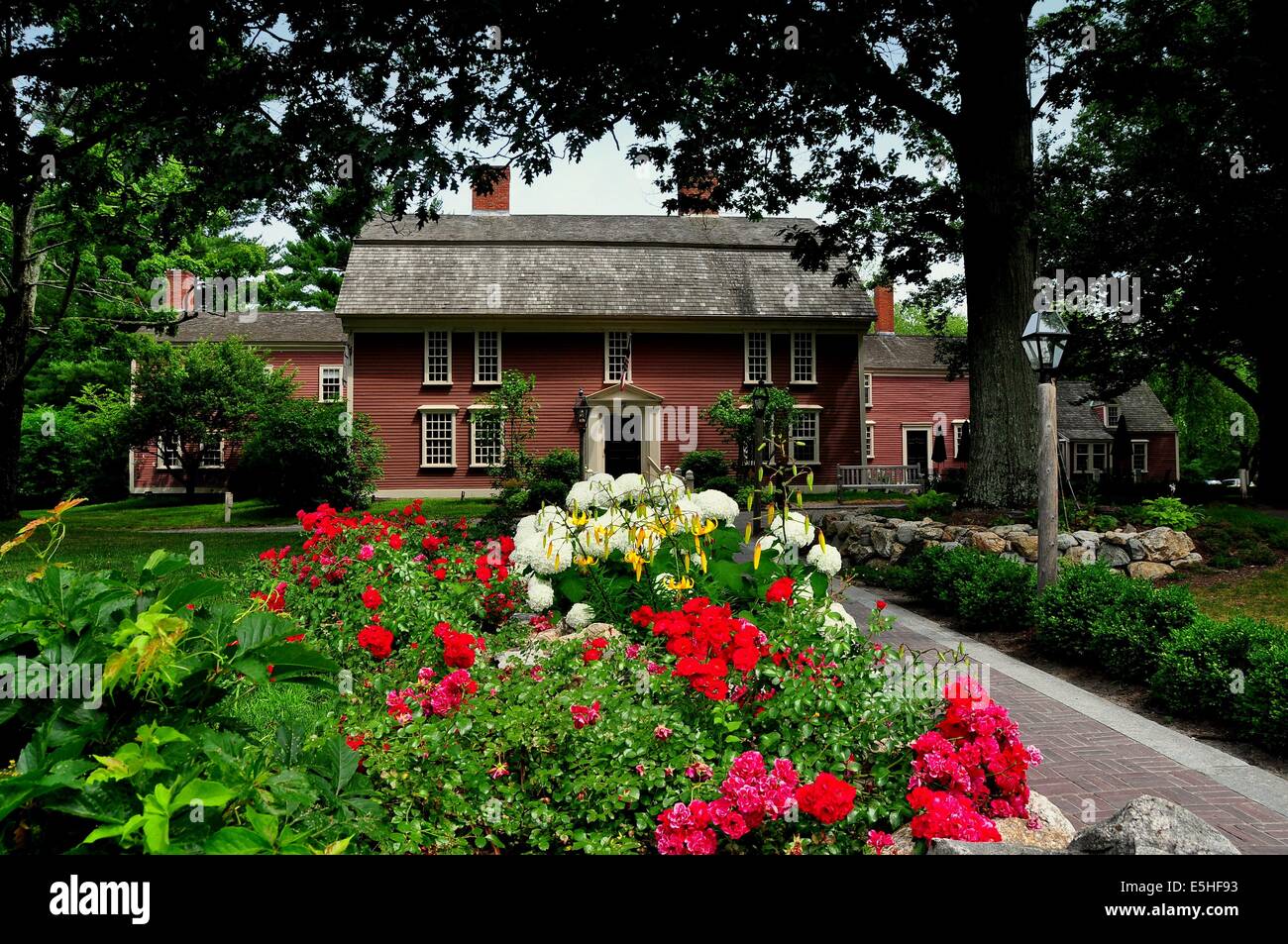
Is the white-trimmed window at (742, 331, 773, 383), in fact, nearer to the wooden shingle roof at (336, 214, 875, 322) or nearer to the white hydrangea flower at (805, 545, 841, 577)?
the wooden shingle roof at (336, 214, 875, 322)

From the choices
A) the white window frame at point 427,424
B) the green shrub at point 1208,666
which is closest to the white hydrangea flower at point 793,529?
the green shrub at point 1208,666

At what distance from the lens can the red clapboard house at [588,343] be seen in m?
29.2

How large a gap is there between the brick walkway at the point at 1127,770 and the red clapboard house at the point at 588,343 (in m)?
23.0

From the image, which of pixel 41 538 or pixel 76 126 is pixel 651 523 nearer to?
pixel 41 538

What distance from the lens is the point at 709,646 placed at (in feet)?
10.5

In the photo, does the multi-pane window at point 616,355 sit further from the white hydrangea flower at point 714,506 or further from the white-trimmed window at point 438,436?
the white hydrangea flower at point 714,506

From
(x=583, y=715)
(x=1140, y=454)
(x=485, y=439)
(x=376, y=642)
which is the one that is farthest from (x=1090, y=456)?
(x=583, y=715)

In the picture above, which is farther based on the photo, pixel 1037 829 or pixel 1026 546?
pixel 1026 546

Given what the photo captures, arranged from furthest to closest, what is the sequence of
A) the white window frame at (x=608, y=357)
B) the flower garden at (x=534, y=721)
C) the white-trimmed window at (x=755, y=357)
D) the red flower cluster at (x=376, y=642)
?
the white-trimmed window at (x=755, y=357) < the white window frame at (x=608, y=357) < the red flower cluster at (x=376, y=642) < the flower garden at (x=534, y=721)

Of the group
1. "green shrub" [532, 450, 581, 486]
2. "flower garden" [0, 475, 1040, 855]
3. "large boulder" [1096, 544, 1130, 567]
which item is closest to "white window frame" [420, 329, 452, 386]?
"green shrub" [532, 450, 581, 486]

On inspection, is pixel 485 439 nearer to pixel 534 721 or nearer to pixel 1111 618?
pixel 1111 618

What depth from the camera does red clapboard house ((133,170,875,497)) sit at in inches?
1149

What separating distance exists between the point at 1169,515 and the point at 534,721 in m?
11.9

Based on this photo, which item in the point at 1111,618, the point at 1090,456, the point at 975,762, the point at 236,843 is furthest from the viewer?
the point at 1090,456
